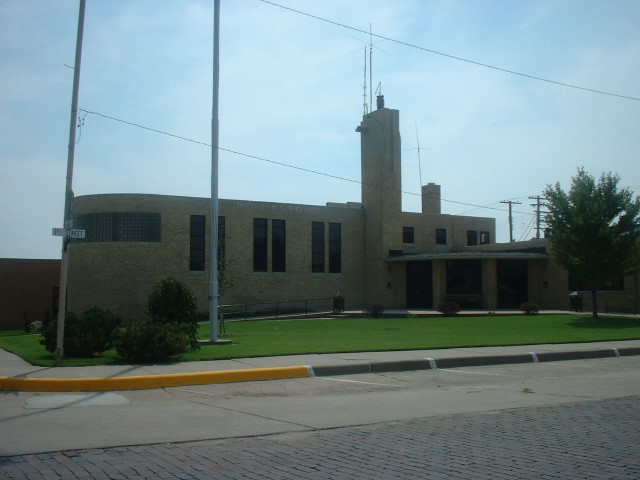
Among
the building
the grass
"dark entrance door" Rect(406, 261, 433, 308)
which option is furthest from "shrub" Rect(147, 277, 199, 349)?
"dark entrance door" Rect(406, 261, 433, 308)

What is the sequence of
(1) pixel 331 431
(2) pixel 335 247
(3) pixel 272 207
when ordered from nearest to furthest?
1. (1) pixel 331 431
2. (3) pixel 272 207
3. (2) pixel 335 247

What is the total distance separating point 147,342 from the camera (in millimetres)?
13766

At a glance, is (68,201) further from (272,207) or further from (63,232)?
(272,207)

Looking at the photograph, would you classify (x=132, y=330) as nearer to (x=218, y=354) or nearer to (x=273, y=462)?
(x=218, y=354)

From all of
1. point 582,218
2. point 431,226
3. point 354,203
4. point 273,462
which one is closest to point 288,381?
point 273,462

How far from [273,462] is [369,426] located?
2.14m

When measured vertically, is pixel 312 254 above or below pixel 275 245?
below

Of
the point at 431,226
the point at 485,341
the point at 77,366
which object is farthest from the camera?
the point at 431,226

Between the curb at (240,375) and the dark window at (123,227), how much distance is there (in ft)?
86.7

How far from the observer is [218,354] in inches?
586

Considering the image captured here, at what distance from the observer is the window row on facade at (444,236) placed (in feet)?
159

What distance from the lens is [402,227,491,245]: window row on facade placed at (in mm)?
48594

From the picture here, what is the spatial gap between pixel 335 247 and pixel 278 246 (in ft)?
14.7

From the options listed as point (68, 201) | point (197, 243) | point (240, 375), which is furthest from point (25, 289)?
point (240, 375)
